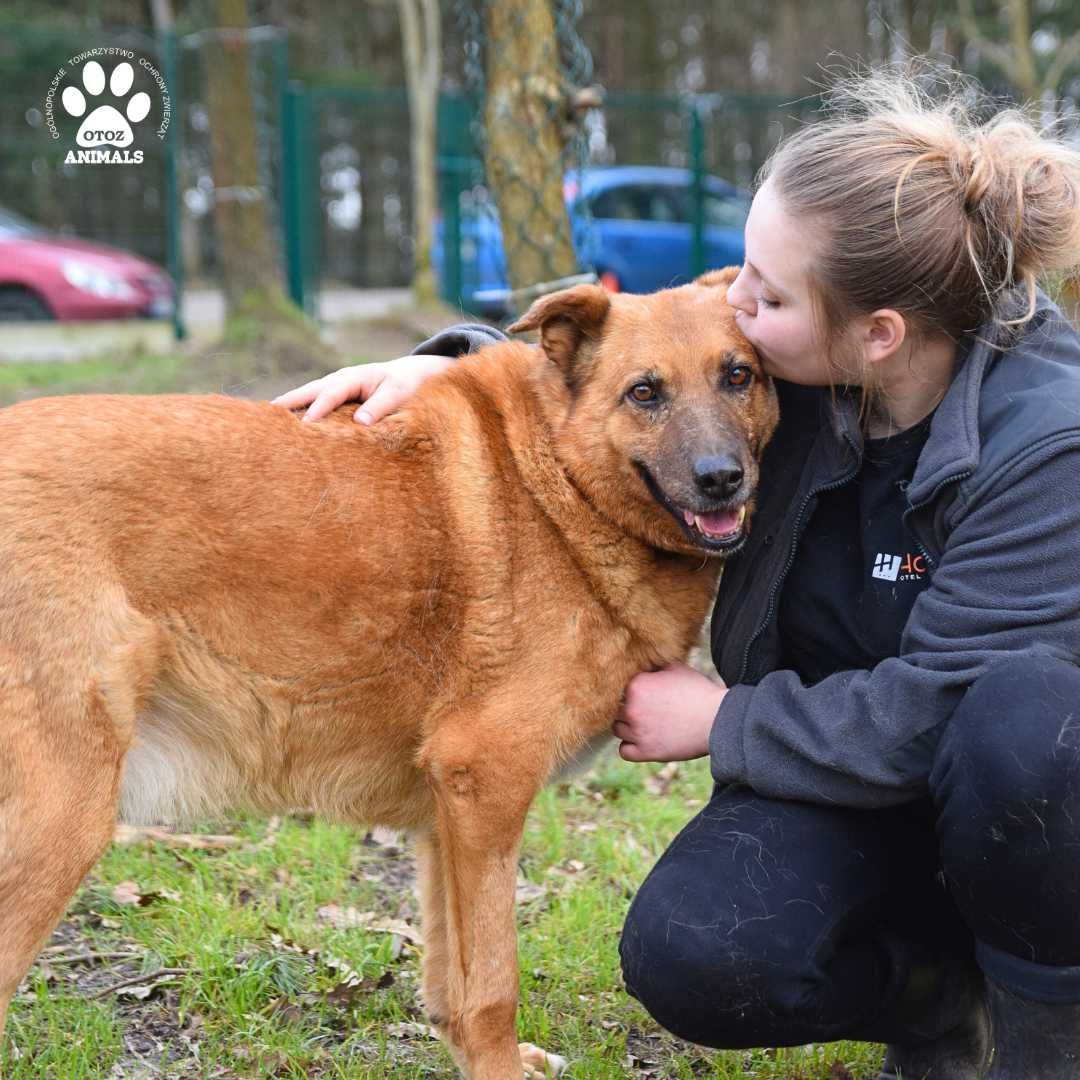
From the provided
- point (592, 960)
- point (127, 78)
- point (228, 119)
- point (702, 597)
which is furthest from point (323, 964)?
point (228, 119)

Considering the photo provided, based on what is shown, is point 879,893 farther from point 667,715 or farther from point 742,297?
point 742,297

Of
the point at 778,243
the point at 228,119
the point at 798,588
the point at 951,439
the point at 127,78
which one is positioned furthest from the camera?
the point at 228,119

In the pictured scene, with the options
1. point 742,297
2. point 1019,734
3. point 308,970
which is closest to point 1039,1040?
point 1019,734

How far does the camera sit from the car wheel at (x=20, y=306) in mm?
13562

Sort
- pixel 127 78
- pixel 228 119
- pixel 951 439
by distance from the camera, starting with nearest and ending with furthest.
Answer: pixel 951 439
pixel 127 78
pixel 228 119

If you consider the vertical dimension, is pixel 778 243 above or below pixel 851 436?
above

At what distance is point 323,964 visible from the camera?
10.00 ft

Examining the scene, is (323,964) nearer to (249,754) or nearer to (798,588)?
(249,754)

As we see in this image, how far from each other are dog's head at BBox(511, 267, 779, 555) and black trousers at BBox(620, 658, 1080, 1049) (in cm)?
56

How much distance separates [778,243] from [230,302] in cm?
834

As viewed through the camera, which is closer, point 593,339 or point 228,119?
point 593,339

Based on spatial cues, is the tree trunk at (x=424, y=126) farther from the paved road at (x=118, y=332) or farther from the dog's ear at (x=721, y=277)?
the dog's ear at (x=721, y=277)

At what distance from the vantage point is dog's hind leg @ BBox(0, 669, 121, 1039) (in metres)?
2.17

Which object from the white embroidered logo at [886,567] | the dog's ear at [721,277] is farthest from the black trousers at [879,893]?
the dog's ear at [721,277]
